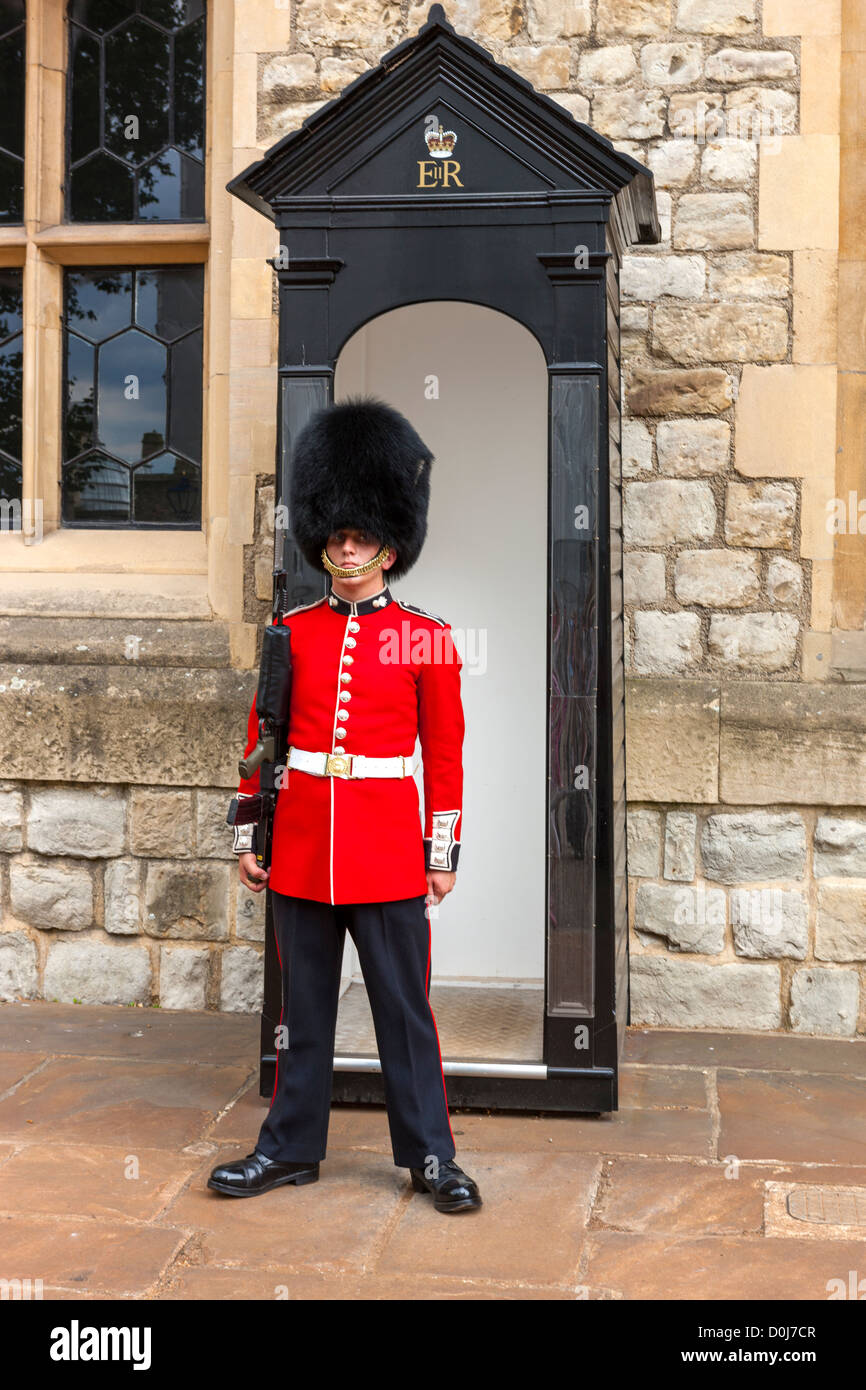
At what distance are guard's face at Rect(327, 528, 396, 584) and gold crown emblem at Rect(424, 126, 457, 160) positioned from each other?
3.28 ft

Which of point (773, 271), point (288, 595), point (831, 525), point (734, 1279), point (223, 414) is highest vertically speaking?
point (773, 271)

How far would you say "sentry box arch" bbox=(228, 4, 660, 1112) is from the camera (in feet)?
10.7

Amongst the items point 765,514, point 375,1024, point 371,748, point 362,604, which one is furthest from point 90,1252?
point 765,514

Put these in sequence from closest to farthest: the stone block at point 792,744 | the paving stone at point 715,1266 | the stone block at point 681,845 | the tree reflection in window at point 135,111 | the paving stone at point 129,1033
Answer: the paving stone at point 715,1266
the paving stone at point 129,1033
the stone block at point 792,744
the stone block at point 681,845
the tree reflection in window at point 135,111

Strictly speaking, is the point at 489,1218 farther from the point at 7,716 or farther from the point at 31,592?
the point at 31,592

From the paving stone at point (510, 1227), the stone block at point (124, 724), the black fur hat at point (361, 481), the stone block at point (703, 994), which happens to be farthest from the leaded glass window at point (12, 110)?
the paving stone at point (510, 1227)

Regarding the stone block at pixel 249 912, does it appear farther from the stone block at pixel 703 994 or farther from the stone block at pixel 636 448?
the stone block at pixel 636 448

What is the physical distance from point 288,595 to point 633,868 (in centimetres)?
139

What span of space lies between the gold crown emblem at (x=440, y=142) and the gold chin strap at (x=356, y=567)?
39.9 inches

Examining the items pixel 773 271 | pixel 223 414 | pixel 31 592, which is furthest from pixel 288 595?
pixel 773 271

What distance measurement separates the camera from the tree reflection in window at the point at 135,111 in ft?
14.7

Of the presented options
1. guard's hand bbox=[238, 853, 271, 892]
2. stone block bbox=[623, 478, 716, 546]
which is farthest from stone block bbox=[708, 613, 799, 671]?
guard's hand bbox=[238, 853, 271, 892]

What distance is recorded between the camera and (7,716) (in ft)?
14.2

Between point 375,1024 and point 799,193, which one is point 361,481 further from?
point 799,193
